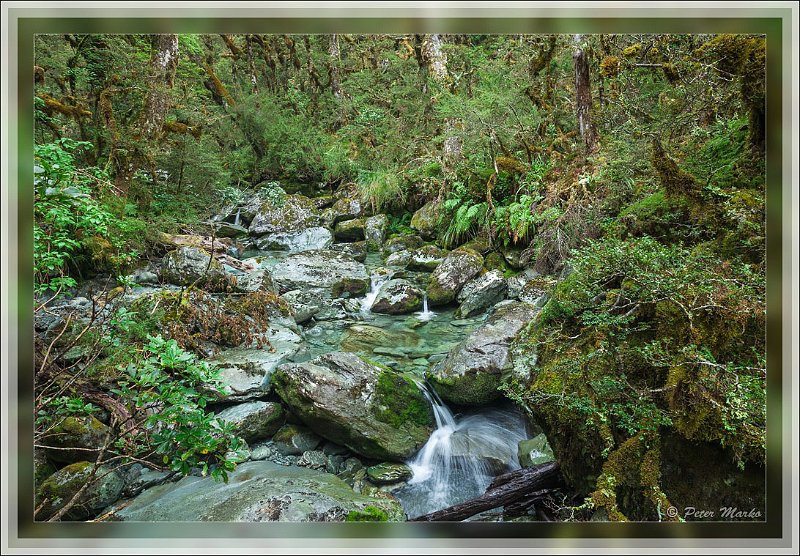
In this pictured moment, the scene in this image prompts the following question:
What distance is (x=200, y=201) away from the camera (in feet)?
21.9

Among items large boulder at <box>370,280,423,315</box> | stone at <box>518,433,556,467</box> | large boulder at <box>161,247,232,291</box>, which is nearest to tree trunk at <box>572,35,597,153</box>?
large boulder at <box>370,280,423,315</box>

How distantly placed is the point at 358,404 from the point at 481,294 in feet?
9.59

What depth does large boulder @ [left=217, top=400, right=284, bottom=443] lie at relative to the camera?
363 centimetres

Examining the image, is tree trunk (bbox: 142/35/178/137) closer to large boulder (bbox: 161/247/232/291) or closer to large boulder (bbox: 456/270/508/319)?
large boulder (bbox: 161/247/232/291)

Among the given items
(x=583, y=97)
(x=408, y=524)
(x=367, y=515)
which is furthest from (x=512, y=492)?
(x=583, y=97)

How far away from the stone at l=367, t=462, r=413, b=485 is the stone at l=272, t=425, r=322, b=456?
569 millimetres

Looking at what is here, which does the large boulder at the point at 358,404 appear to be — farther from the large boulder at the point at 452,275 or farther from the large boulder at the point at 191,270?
the large boulder at the point at 452,275

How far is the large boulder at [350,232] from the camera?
894 centimetres

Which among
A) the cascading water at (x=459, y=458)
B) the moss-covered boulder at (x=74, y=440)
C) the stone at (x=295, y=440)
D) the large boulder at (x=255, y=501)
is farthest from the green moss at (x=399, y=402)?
the moss-covered boulder at (x=74, y=440)

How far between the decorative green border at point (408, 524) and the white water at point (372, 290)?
186 inches

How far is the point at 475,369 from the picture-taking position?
3.87 meters

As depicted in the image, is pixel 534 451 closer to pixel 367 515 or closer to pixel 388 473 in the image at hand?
pixel 388 473

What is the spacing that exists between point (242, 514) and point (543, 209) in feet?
16.2
